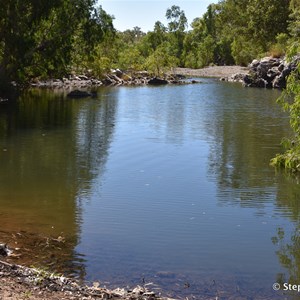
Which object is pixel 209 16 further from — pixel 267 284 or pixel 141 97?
pixel 267 284

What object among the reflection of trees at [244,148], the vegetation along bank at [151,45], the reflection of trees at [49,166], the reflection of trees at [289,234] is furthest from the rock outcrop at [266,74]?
the reflection of trees at [289,234]

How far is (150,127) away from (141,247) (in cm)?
1560

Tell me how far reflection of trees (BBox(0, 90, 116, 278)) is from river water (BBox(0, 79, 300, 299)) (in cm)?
4

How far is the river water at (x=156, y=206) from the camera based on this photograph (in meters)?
8.00

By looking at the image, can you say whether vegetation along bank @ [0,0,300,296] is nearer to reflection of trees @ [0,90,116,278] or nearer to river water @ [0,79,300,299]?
river water @ [0,79,300,299]

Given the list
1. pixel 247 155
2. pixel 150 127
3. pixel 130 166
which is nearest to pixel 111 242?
pixel 130 166

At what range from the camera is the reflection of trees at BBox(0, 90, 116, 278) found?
10070 millimetres

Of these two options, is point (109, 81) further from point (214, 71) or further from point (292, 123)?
point (292, 123)

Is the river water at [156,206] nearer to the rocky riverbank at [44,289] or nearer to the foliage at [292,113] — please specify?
the foliage at [292,113]

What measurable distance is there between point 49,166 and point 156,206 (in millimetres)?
5089

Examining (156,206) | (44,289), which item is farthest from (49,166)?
(44,289)

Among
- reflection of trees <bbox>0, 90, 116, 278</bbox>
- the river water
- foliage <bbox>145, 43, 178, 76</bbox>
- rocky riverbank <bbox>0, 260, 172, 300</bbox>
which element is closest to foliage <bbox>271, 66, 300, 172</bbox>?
the river water

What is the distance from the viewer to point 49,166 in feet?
51.1

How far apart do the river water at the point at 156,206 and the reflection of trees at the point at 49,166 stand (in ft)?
0.12
